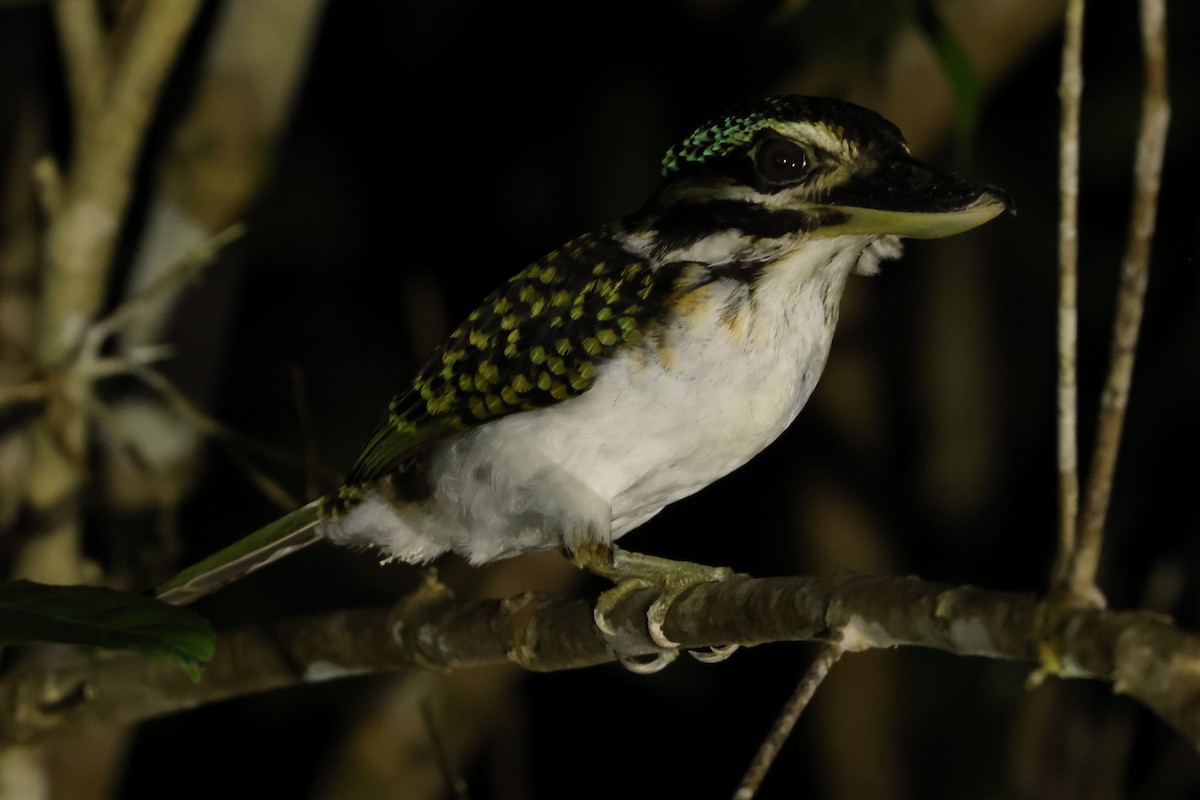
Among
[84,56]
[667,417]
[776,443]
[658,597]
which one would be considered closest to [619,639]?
[658,597]

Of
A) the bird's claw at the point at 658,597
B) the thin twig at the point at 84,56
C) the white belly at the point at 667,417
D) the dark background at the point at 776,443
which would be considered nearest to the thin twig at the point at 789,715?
the bird's claw at the point at 658,597

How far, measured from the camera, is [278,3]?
3.17m

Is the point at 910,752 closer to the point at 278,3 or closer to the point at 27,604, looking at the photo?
the point at 278,3

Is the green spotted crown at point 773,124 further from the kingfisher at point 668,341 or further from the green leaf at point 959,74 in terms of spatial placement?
the green leaf at point 959,74

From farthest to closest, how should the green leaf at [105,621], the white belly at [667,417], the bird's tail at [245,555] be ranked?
the bird's tail at [245,555], the white belly at [667,417], the green leaf at [105,621]

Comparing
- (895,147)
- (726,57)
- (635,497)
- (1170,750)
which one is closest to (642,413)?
(635,497)

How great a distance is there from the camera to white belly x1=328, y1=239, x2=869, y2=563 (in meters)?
2.07

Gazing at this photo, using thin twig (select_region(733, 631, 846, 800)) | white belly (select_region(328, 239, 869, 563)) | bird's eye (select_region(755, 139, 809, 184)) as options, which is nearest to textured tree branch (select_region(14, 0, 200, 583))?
white belly (select_region(328, 239, 869, 563))

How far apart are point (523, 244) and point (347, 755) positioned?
173cm

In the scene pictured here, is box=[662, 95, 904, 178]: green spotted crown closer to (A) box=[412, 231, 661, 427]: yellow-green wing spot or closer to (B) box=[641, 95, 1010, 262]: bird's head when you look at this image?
(B) box=[641, 95, 1010, 262]: bird's head

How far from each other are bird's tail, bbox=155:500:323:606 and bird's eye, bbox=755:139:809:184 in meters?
1.01

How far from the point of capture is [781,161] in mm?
1983

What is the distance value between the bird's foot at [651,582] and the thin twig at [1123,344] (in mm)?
756

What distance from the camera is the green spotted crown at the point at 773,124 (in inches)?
76.4
